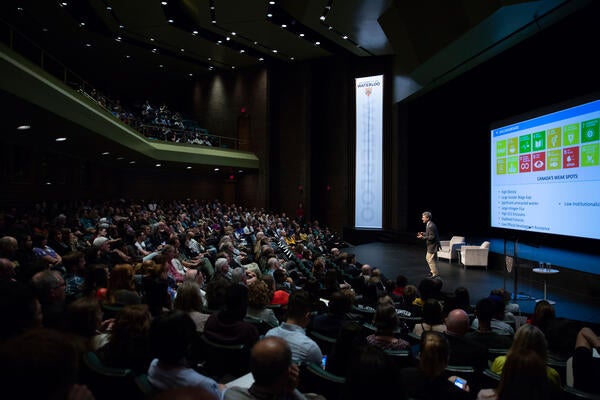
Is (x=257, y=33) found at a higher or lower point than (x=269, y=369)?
higher

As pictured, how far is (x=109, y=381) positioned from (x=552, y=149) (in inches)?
326

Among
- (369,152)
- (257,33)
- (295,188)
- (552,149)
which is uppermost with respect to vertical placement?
(257,33)

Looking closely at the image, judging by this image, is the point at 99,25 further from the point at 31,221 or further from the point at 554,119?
the point at 554,119

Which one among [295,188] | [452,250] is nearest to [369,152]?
[295,188]

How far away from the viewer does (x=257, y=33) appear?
15.8m

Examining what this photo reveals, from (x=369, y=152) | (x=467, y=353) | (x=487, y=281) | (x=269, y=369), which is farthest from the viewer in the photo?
(x=369, y=152)

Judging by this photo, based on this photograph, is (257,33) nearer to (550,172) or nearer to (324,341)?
(550,172)

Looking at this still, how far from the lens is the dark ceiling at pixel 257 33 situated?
788 centimetres

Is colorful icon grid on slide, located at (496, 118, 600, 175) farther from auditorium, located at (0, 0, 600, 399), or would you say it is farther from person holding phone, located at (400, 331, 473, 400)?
person holding phone, located at (400, 331, 473, 400)

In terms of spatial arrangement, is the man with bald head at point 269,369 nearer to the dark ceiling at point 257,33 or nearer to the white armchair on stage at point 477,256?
the dark ceiling at point 257,33

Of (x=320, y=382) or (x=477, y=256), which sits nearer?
(x=320, y=382)

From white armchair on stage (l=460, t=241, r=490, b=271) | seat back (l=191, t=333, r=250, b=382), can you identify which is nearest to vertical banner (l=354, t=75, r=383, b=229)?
white armchair on stage (l=460, t=241, r=490, b=271)

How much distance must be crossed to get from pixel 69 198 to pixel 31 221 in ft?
23.5

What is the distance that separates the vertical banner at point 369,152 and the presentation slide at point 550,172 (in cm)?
704
